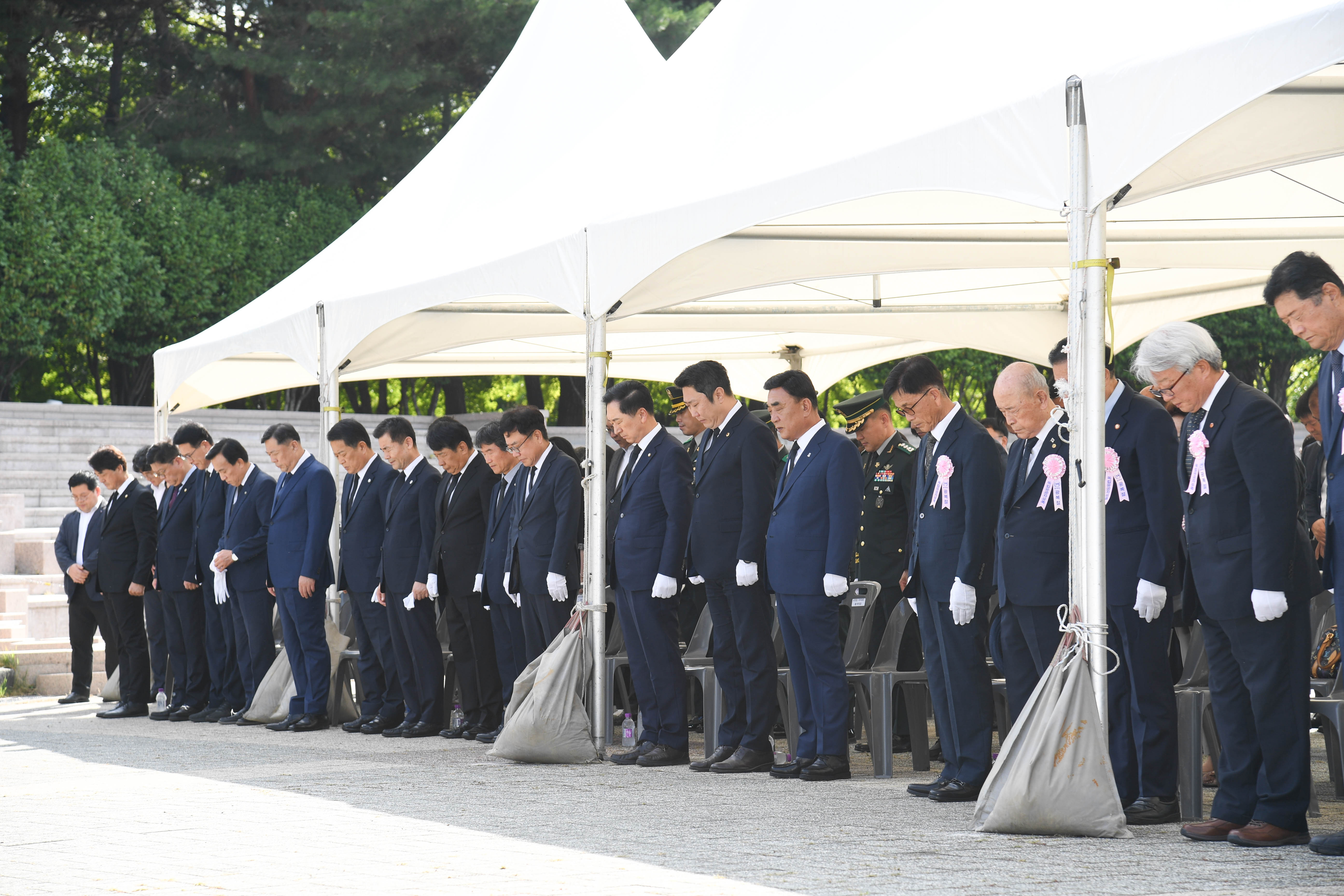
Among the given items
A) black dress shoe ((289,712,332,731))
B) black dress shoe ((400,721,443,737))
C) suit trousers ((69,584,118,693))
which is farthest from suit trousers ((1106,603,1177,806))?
suit trousers ((69,584,118,693))

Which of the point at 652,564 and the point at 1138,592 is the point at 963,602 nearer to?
the point at 1138,592

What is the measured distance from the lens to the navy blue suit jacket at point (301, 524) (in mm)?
9773

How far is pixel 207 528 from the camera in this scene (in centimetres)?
1057

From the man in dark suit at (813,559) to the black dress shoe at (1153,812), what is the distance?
1.68 metres

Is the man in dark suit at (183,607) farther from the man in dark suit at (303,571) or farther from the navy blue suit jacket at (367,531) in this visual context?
the navy blue suit jacket at (367,531)

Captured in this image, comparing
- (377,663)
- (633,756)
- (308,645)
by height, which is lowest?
(633,756)

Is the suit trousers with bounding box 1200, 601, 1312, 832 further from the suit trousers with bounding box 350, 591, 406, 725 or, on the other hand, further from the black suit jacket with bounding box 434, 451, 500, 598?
the suit trousers with bounding box 350, 591, 406, 725

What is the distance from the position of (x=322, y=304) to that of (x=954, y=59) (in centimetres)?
527

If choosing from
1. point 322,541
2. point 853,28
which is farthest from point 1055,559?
point 322,541

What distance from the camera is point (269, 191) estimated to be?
27375 mm

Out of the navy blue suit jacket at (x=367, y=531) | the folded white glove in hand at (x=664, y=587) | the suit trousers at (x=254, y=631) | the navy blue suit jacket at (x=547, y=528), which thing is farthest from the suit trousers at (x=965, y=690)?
the suit trousers at (x=254, y=631)

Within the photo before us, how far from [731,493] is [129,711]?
577cm

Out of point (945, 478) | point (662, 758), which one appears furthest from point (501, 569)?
point (945, 478)

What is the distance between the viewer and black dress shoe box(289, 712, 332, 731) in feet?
31.9
